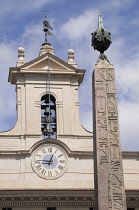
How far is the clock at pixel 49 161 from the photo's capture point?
3250cm

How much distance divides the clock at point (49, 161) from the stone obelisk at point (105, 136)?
1327 centimetres

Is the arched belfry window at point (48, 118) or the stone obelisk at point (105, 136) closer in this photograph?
the stone obelisk at point (105, 136)

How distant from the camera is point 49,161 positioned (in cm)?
3284

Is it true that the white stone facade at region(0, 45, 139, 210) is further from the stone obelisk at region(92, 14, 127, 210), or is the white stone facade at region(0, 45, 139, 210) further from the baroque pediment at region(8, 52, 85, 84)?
the stone obelisk at region(92, 14, 127, 210)

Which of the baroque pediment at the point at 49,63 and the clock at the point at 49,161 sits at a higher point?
the baroque pediment at the point at 49,63

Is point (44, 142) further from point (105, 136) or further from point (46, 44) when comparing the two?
point (105, 136)

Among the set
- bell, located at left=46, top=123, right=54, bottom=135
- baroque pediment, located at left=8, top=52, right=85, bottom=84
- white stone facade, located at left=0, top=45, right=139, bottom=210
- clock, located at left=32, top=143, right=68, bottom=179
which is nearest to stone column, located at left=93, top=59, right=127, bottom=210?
white stone facade, located at left=0, top=45, right=139, bottom=210

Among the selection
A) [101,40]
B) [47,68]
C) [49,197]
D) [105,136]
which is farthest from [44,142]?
[105,136]

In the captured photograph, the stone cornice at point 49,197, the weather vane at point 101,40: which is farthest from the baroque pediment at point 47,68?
the weather vane at point 101,40

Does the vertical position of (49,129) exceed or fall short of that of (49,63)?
it falls short

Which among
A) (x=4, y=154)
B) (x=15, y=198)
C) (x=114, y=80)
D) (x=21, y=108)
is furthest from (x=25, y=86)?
(x=114, y=80)

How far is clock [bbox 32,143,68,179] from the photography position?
32500mm

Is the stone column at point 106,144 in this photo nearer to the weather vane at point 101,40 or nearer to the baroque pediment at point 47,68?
the weather vane at point 101,40

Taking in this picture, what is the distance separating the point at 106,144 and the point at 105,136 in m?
0.24
